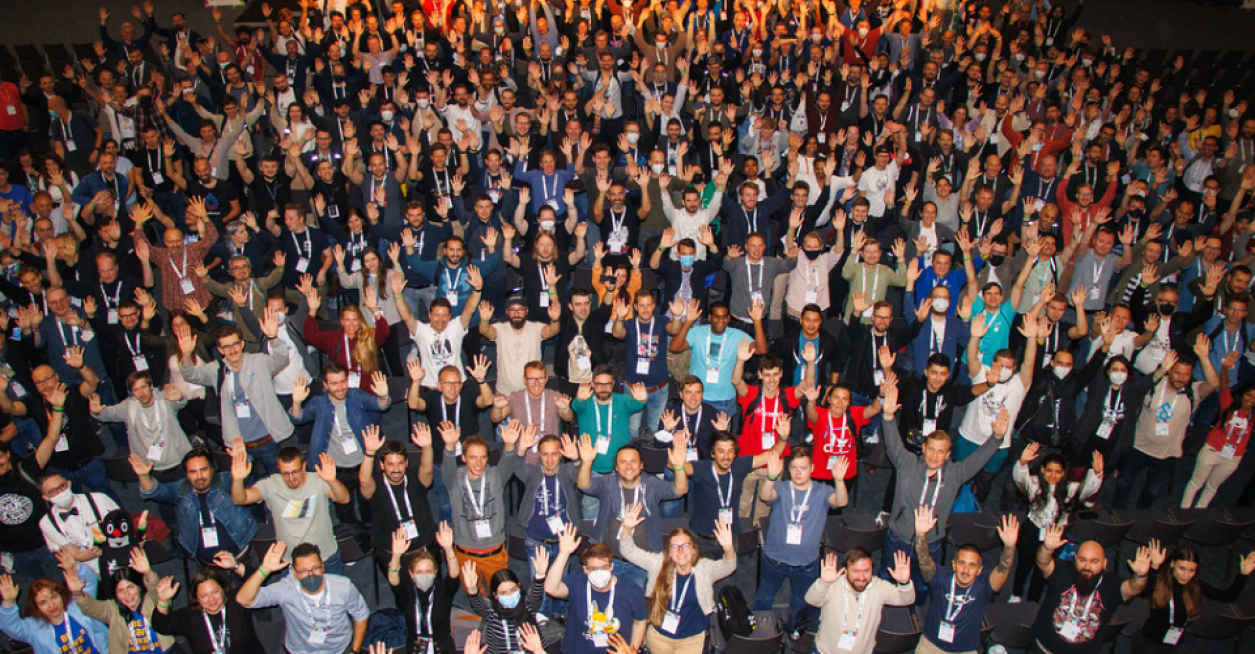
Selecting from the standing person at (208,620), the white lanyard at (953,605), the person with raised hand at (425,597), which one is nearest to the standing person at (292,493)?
the standing person at (208,620)

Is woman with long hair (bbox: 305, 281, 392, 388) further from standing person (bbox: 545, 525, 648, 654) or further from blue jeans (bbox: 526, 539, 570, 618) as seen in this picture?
standing person (bbox: 545, 525, 648, 654)

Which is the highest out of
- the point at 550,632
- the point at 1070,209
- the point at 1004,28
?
the point at 1004,28

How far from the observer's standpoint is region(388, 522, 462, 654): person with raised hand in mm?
4734

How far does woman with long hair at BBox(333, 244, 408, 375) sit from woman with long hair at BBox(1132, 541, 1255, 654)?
5.46m

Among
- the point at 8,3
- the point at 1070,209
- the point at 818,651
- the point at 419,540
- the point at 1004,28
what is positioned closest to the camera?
the point at 818,651

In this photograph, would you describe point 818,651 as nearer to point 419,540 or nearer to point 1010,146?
point 419,540

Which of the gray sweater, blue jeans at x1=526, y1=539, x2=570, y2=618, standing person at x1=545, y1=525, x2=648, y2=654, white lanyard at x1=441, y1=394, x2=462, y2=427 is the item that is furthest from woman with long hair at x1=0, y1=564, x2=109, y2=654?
the gray sweater

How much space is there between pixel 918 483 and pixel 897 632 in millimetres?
916

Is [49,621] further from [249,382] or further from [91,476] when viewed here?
[249,382]

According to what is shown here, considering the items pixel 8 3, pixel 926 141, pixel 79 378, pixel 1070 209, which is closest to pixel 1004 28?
pixel 926 141

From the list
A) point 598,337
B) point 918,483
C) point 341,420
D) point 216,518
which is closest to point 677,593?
point 918,483

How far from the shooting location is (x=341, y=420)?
5602 mm

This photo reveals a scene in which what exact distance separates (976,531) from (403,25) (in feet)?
32.6

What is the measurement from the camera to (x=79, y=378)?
6797 millimetres
